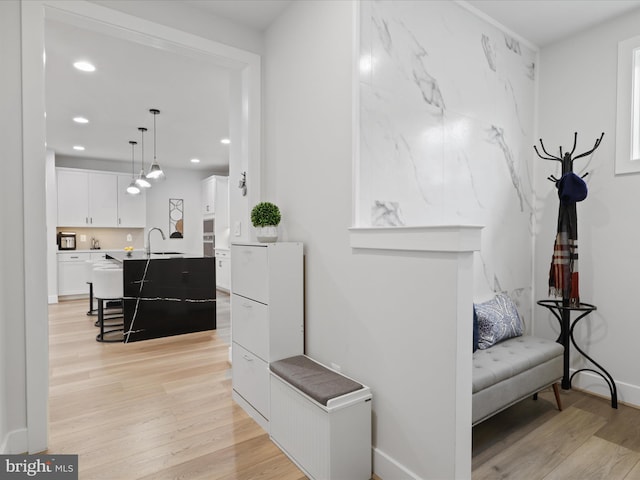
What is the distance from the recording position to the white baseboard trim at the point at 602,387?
2521 millimetres

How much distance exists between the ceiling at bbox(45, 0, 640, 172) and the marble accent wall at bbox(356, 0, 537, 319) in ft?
1.05

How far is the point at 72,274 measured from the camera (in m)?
6.71

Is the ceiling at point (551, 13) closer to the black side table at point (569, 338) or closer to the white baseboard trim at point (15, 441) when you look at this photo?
the black side table at point (569, 338)

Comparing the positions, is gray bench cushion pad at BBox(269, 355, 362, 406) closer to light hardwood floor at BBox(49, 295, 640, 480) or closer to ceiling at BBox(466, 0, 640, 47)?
light hardwood floor at BBox(49, 295, 640, 480)

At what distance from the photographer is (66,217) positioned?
6824 millimetres

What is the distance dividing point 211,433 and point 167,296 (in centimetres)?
240

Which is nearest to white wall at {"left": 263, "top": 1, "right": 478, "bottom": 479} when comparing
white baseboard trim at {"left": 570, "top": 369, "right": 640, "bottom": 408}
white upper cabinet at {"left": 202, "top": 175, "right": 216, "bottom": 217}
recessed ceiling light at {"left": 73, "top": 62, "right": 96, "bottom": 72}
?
recessed ceiling light at {"left": 73, "top": 62, "right": 96, "bottom": 72}

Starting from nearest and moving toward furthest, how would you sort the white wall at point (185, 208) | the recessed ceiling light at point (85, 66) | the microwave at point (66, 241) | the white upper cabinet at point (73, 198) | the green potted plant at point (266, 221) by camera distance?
the green potted plant at point (266, 221), the recessed ceiling light at point (85, 66), the white upper cabinet at point (73, 198), the microwave at point (66, 241), the white wall at point (185, 208)

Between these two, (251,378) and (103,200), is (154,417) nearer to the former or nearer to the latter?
(251,378)

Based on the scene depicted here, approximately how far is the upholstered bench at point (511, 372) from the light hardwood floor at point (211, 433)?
23 cm

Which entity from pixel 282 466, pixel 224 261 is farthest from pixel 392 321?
pixel 224 261

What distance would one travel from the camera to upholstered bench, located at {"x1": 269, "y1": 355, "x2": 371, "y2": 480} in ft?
5.42

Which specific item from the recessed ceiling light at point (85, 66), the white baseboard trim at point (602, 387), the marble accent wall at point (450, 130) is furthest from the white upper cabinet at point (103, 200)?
the white baseboard trim at point (602, 387)

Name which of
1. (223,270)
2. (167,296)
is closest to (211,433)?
(167,296)
